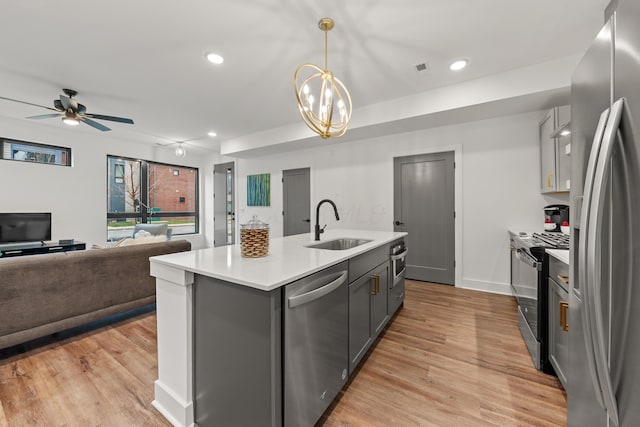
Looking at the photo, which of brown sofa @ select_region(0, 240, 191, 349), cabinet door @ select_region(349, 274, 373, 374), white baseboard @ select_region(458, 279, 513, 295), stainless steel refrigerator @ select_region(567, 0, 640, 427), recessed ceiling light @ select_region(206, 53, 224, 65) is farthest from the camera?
white baseboard @ select_region(458, 279, 513, 295)

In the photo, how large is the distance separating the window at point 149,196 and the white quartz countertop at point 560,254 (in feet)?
23.1

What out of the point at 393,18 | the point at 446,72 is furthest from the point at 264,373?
the point at 446,72

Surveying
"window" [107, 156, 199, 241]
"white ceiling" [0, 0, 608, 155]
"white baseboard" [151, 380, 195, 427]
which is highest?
"white ceiling" [0, 0, 608, 155]

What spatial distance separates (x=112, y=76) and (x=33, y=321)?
258cm

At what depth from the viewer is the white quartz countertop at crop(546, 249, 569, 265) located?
4.97 ft

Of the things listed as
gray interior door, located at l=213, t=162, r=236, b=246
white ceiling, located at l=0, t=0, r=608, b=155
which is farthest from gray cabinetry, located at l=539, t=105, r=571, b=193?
gray interior door, located at l=213, t=162, r=236, b=246

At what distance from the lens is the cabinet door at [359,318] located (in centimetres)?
167

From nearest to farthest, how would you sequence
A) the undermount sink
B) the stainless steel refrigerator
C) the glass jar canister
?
the stainless steel refrigerator
the glass jar canister
the undermount sink

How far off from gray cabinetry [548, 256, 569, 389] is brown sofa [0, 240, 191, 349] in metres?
3.49

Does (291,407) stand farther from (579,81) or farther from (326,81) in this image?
(326,81)

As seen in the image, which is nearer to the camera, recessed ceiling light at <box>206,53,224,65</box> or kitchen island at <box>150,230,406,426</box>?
kitchen island at <box>150,230,406,426</box>

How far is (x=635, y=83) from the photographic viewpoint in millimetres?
587

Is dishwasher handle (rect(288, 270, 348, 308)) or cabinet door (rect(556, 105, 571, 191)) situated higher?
cabinet door (rect(556, 105, 571, 191))

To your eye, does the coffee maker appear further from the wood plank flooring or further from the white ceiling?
the white ceiling
